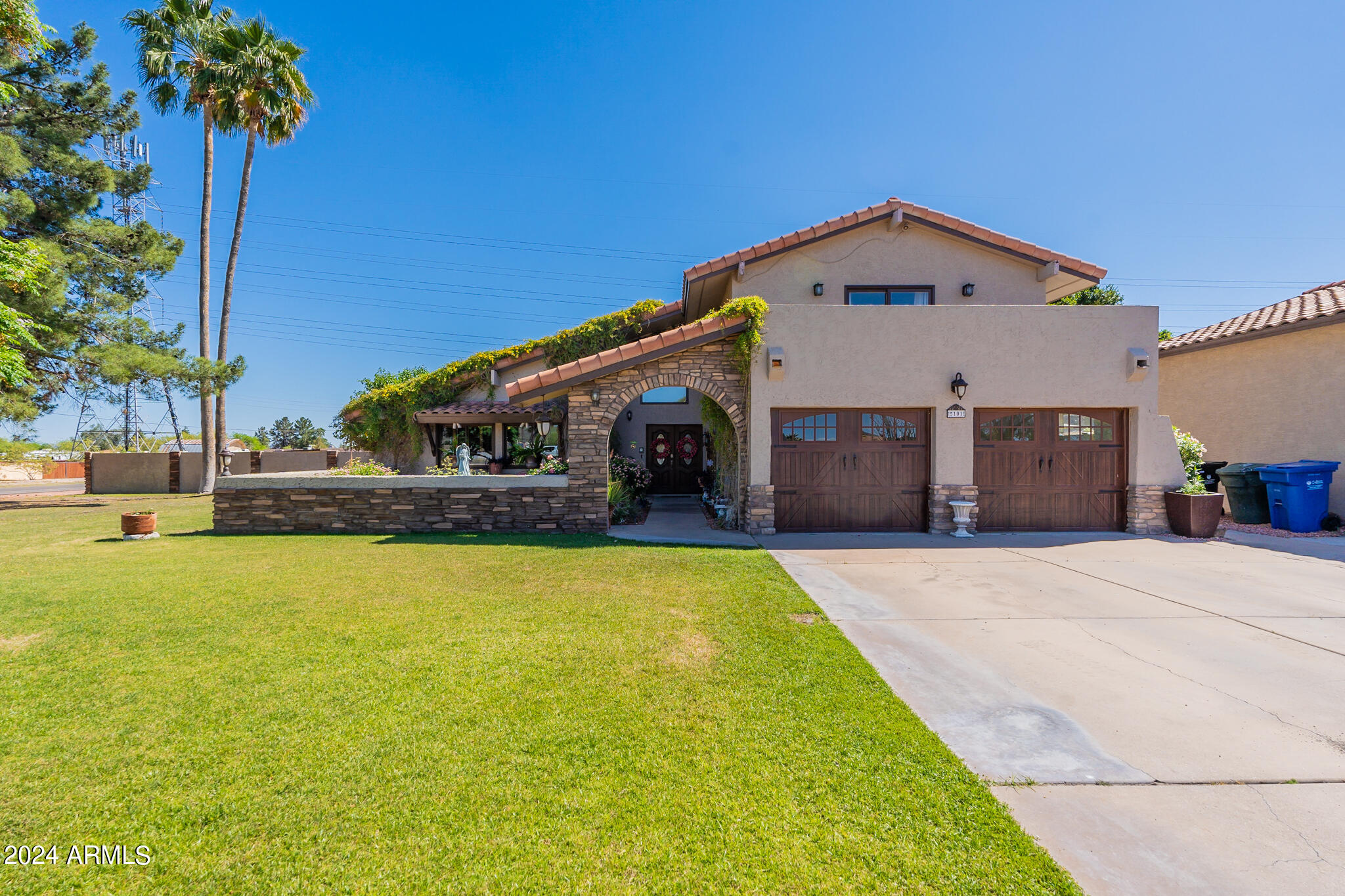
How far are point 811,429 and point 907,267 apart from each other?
4.65 metres

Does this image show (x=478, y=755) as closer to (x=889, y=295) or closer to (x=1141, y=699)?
(x=1141, y=699)

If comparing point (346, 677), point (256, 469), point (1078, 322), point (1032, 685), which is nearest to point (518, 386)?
point (346, 677)

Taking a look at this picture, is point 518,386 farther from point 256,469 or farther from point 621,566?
point 256,469

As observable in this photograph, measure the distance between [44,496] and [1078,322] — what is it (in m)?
34.0

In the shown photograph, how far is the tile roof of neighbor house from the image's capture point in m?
11.1

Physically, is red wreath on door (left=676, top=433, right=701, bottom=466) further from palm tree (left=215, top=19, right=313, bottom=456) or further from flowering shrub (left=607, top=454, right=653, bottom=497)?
palm tree (left=215, top=19, right=313, bottom=456)

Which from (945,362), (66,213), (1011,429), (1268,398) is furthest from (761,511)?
(66,213)

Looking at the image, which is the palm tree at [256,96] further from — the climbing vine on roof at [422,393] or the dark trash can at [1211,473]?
the dark trash can at [1211,473]

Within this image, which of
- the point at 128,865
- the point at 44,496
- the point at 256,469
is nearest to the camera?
the point at 128,865

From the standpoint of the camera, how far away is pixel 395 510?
34.2 ft

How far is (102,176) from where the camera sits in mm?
15367

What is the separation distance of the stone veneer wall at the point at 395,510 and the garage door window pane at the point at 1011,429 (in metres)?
7.77

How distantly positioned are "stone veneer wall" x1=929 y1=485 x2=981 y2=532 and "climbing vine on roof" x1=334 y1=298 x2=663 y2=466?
9860mm

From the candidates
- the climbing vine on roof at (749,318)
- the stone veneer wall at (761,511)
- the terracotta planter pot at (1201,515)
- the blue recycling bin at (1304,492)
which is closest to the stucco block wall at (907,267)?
the climbing vine on roof at (749,318)
